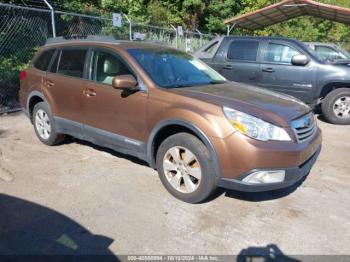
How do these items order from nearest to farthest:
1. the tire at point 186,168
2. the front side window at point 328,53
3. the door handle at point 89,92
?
1. the tire at point 186,168
2. the door handle at point 89,92
3. the front side window at point 328,53

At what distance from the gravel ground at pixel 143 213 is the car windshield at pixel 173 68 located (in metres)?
1.23

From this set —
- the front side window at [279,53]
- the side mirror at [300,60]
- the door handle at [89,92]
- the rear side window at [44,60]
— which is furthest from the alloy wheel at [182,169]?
the front side window at [279,53]

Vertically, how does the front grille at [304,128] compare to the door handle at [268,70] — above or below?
below

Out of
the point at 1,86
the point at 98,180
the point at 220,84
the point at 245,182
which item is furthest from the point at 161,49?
the point at 1,86

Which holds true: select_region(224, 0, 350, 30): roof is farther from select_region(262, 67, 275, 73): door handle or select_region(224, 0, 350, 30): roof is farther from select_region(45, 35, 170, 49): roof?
select_region(45, 35, 170, 49): roof

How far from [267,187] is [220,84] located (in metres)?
1.71

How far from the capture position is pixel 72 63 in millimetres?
5633

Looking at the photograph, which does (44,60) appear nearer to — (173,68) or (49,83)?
(49,83)

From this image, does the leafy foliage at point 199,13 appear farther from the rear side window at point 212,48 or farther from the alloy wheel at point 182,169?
the alloy wheel at point 182,169

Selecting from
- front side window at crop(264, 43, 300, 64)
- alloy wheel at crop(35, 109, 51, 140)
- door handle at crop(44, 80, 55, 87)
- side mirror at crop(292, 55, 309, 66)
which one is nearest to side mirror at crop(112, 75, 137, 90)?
door handle at crop(44, 80, 55, 87)

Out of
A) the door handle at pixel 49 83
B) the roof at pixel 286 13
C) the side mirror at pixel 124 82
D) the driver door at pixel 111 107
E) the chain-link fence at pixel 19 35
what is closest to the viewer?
the side mirror at pixel 124 82

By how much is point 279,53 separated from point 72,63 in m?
4.81

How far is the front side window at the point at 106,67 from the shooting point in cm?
494

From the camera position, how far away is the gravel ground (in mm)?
3484
